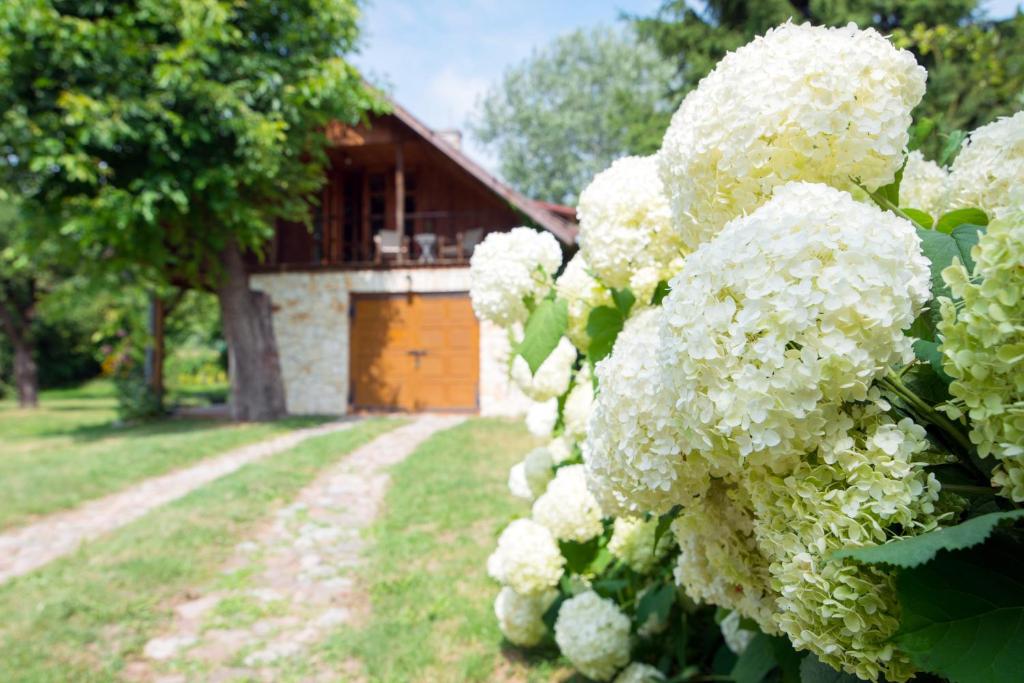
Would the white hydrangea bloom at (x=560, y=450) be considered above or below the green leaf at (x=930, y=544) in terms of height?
below

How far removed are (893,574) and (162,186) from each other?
9473 mm

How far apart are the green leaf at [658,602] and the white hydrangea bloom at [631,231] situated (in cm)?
90

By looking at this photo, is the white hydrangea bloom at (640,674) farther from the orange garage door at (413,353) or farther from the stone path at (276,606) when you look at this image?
the orange garage door at (413,353)

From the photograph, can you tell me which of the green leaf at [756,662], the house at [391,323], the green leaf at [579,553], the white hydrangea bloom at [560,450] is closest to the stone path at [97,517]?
the white hydrangea bloom at [560,450]

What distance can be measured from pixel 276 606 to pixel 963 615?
3624mm

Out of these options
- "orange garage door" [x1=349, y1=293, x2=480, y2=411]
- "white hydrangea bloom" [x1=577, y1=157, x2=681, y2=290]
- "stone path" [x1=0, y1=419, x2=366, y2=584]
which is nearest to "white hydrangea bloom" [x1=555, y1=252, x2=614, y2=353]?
"white hydrangea bloom" [x1=577, y1=157, x2=681, y2=290]

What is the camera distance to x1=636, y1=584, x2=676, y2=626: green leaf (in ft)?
5.57

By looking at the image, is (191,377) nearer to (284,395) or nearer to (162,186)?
(284,395)

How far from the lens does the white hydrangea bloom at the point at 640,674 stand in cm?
199

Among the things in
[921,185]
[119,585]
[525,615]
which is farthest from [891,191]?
[119,585]

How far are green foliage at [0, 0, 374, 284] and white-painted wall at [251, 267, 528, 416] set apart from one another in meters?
1.85

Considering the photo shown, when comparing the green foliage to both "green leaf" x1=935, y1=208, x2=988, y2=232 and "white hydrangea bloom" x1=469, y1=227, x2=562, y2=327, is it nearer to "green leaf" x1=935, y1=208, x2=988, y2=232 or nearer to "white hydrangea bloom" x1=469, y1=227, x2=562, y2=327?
"white hydrangea bloom" x1=469, y1=227, x2=562, y2=327

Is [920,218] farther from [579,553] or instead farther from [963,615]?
[579,553]

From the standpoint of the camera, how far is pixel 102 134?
26.2 feet
